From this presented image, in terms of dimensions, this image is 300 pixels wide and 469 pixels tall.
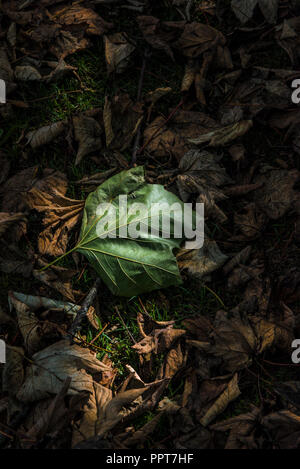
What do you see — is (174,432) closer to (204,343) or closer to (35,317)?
(204,343)

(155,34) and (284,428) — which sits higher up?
(155,34)

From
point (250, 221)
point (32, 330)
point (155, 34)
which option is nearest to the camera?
point (32, 330)

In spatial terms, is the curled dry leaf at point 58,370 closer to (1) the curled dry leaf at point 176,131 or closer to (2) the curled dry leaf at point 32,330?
(2) the curled dry leaf at point 32,330

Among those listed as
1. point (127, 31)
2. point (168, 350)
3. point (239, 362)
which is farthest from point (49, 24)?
point (239, 362)

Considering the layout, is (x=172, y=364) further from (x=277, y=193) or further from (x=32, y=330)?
(x=277, y=193)

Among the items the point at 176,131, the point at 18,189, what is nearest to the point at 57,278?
the point at 18,189

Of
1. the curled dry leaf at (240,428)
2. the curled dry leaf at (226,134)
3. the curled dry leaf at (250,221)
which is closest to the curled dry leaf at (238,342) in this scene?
the curled dry leaf at (240,428)

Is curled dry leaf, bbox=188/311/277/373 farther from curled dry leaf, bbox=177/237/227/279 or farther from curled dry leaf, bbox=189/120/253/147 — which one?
curled dry leaf, bbox=189/120/253/147
